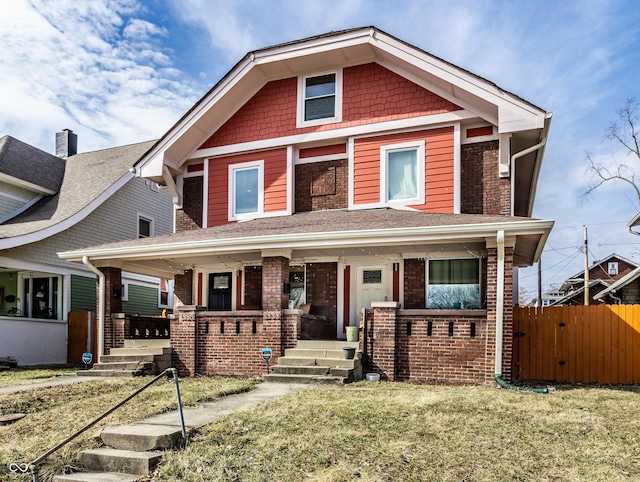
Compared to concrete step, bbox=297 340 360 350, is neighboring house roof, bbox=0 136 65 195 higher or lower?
higher

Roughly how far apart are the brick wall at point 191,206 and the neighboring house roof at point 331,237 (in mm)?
1215

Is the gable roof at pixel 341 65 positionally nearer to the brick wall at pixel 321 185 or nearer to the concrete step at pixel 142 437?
the brick wall at pixel 321 185

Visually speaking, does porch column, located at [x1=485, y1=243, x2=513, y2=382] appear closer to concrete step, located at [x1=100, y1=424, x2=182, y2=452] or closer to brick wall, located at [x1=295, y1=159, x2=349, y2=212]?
brick wall, located at [x1=295, y1=159, x2=349, y2=212]

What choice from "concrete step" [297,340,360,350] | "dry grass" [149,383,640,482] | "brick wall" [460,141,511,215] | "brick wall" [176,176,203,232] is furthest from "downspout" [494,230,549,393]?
"brick wall" [176,176,203,232]

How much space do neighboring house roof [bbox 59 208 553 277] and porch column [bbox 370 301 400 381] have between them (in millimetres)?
1278

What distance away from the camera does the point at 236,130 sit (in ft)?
48.2

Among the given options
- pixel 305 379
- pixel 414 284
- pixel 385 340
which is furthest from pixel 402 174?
pixel 305 379

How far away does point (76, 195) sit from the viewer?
1895 centimetres

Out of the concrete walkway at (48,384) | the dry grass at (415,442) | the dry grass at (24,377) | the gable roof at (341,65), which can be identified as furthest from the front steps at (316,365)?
the gable roof at (341,65)

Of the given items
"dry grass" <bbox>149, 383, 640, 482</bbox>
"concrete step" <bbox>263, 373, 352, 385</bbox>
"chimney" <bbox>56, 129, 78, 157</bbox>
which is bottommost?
"concrete step" <bbox>263, 373, 352, 385</bbox>

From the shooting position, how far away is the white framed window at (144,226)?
21.2m

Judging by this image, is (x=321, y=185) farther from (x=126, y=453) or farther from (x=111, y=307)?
(x=126, y=453)

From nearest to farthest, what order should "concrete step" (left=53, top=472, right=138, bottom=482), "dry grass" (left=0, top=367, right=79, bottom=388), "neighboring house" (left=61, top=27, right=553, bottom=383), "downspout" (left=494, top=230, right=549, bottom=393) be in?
"concrete step" (left=53, top=472, right=138, bottom=482), "downspout" (left=494, top=230, right=549, bottom=393), "neighboring house" (left=61, top=27, right=553, bottom=383), "dry grass" (left=0, top=367, right=79, bottom=388)

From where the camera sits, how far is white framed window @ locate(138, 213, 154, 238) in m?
21.2
